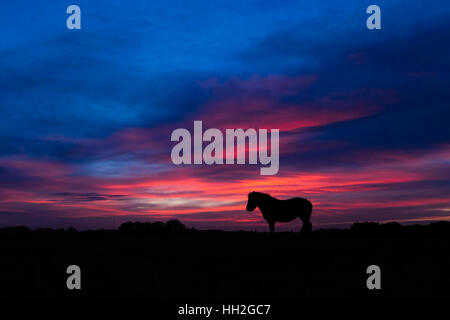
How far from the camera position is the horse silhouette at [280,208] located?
22.3 m

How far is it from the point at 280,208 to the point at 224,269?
12.6 metres

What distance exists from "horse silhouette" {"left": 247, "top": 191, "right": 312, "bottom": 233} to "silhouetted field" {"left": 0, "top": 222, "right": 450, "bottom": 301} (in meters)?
6.35

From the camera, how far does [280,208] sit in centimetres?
2255

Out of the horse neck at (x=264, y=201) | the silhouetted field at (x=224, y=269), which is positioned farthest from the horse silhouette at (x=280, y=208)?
the silhouetted field at (x=224, y=269)

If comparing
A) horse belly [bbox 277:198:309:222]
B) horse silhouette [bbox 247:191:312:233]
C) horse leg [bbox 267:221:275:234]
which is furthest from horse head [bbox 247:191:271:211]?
horse leg [bbox 267:221:275:234]

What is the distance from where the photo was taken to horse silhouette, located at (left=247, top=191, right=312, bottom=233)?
22297 mm

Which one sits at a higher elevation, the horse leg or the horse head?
the horse head

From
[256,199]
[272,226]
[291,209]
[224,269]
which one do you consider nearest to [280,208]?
[291,209]

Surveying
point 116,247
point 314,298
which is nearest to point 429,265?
point 314,298

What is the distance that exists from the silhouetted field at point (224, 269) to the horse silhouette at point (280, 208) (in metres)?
6.35

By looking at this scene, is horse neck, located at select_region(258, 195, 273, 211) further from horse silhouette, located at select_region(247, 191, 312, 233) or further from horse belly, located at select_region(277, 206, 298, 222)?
horse belly, located at select_region(277, 206, 298, 222)

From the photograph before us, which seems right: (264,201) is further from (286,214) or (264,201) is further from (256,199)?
(286,214)

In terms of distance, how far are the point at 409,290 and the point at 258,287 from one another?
2916 mm
